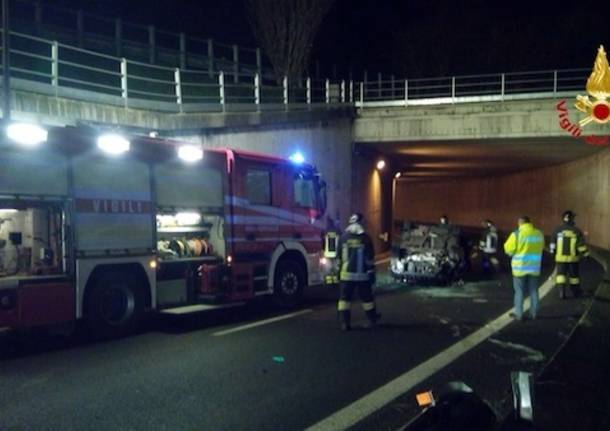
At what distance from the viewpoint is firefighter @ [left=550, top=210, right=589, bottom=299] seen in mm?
11773

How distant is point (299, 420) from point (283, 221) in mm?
6485

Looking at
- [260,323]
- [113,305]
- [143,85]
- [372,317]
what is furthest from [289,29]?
[113,305]

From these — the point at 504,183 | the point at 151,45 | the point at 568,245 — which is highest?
the point at 151,45

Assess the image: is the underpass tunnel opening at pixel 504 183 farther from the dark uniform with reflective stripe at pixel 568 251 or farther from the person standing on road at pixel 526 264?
the person standing on road at pixel 526 264

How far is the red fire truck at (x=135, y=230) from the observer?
7.66 metres

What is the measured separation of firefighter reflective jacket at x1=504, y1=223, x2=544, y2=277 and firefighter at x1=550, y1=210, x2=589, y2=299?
2282 millimetres

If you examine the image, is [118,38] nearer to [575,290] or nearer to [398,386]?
[575,290]

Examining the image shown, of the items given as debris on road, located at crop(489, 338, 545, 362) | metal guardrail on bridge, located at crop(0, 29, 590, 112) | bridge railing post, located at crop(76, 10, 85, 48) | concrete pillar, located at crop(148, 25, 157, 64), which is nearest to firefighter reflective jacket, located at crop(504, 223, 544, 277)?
debris on road, located at crop(489, 338, 545, 362)

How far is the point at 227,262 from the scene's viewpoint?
10117 mm

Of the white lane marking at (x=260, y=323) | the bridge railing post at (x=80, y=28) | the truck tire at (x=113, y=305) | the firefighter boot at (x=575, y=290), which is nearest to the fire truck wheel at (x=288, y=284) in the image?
the white lane marking at (x=260, y=323)

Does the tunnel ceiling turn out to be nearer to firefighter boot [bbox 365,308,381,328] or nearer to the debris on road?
firefighter boot [bbox 365,308,381,328]

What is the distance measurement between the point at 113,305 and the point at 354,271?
3367 millimetres

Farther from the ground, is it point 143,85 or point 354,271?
point 143,85

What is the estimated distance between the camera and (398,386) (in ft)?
20.1
